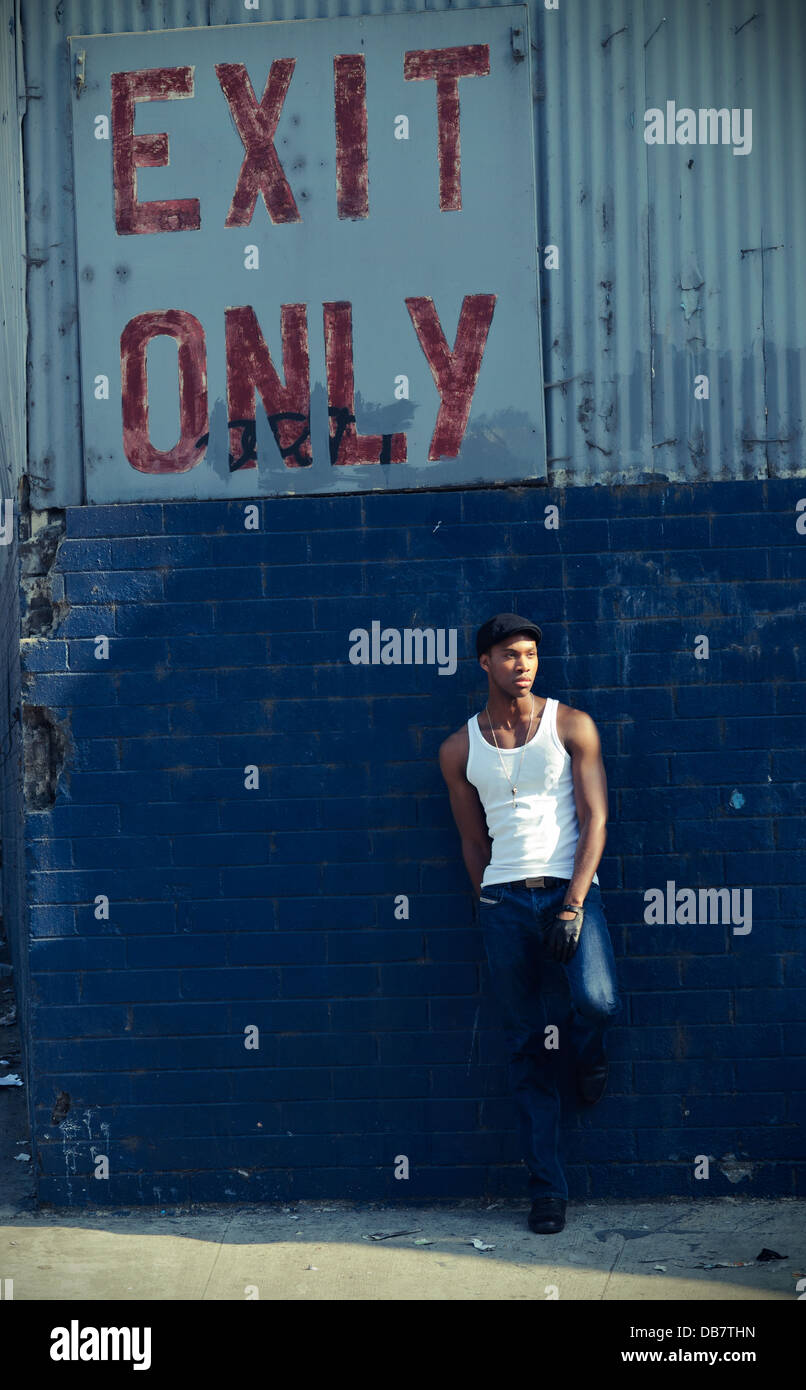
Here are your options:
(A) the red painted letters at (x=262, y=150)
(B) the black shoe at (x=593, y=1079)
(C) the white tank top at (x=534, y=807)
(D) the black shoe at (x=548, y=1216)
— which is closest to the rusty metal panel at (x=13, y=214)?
(A) the red painted letters at (x=262, y=150)

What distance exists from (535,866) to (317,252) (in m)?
2.63

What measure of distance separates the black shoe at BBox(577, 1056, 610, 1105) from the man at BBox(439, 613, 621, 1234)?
0.04 meters

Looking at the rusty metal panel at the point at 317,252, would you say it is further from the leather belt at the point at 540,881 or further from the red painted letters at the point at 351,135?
the leather belt at the point at 540,881

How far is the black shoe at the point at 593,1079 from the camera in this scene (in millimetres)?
5129

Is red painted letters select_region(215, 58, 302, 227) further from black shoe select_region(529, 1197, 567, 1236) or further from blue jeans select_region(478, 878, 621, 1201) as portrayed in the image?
black shoe select_region(529, 1197, 567, 1236)

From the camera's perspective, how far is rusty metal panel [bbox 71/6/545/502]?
5.38 m

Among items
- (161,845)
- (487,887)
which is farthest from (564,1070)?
(161,845)

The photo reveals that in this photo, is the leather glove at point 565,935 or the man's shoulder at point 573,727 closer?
the leather glove at point 565,935

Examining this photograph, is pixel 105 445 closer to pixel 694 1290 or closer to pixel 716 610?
pixel 716 610

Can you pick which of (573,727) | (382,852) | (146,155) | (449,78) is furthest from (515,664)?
(146,155)

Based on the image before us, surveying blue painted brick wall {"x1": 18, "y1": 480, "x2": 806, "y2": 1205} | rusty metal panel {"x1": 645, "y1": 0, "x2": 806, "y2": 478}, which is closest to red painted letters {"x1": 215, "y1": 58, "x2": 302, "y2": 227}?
blue painted brick wall {"x1": 18, "y1": 480, "x2": 806, "y2": 1205}

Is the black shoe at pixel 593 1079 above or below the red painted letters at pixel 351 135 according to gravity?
below

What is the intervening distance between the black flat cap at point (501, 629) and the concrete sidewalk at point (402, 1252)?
2.22 meters

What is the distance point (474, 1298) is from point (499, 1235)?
0.55 meters
